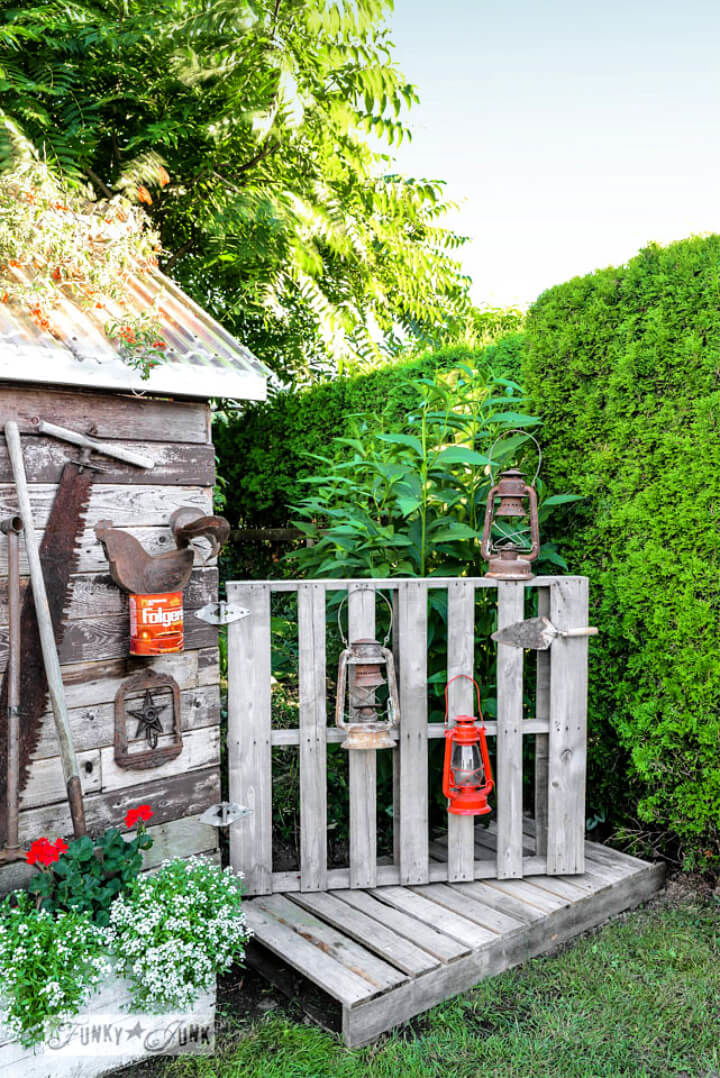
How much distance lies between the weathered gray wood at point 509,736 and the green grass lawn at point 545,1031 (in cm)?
41

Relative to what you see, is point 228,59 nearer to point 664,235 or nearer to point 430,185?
point 430,185

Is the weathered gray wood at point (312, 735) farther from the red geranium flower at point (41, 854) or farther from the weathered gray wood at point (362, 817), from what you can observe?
the red geranium flower at point (41, 854)

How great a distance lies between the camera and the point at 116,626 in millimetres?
2430

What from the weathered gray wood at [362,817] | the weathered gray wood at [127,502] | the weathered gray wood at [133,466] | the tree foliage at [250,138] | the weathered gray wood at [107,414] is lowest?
the weathered gray wood at [362,817]

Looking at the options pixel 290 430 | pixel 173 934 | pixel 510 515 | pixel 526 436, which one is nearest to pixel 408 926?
pixel 173 934

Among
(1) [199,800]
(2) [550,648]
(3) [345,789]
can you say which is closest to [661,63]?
(2) [550,648]

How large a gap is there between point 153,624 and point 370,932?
51.9 inches

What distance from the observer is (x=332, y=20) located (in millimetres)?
5234

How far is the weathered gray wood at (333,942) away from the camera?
226 centimetres

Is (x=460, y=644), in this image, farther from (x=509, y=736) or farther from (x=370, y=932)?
(x=370, y=932)

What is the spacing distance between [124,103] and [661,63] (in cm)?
416

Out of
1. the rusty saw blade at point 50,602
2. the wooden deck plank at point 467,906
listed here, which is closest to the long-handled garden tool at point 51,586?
the rusty saw blade at point 50,602

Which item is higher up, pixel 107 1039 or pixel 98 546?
pixel 98 546

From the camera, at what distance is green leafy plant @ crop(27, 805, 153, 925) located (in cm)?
205
